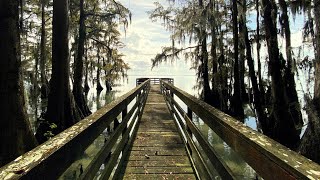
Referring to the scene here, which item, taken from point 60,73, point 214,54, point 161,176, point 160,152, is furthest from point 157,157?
point 214,54

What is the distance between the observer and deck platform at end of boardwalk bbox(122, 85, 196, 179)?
453cm

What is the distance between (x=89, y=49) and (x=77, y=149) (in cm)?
3738

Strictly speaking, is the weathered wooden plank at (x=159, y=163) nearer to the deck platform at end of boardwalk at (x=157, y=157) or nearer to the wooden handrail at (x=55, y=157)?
the deck platform at end of boardwalk at (x=157, y=157)

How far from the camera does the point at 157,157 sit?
17.8ft

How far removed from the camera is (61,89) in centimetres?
1017

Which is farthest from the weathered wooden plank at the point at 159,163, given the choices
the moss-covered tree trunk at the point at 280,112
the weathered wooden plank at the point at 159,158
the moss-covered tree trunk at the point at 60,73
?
the moss-covered tree trunk at the point at 280,112

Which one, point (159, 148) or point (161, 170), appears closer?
point (161, 170)

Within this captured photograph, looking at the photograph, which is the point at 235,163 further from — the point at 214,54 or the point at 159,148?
the point at 214,54

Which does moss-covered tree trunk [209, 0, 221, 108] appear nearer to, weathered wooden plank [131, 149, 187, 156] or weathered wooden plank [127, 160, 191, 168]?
weathered wooden plank [131, 149, 187, 156]

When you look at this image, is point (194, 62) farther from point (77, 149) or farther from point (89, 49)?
point (77, 149)

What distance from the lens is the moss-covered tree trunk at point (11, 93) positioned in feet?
19.5

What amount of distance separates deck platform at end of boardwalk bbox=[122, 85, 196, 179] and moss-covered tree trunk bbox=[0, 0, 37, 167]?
229 centimetres

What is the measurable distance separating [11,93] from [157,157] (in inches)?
127

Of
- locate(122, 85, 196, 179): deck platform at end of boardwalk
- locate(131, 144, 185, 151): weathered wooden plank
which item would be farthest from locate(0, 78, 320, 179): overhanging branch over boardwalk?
locate(131, 144, 185, 151): weathered wooden plank
